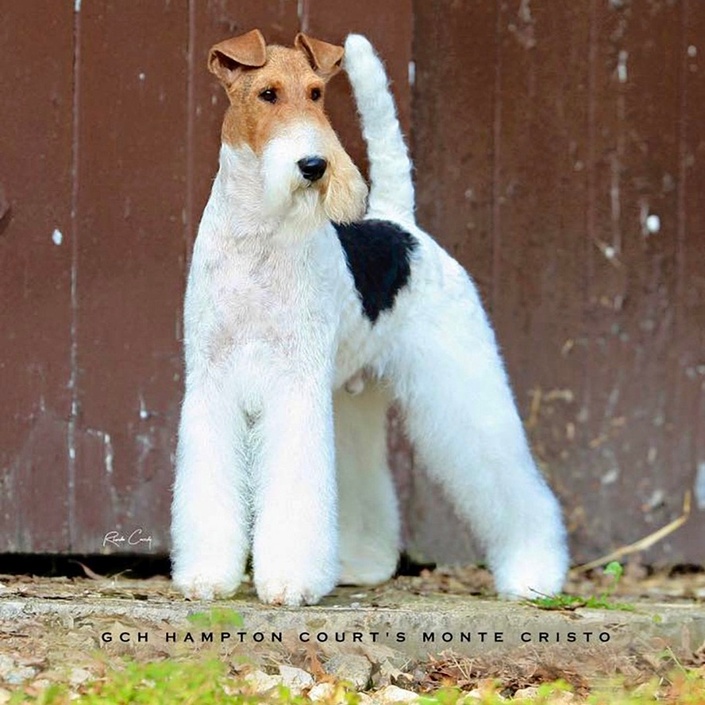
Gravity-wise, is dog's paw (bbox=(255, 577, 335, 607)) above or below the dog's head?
below

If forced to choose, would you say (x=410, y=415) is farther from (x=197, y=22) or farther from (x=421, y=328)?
(x=197, y=22)

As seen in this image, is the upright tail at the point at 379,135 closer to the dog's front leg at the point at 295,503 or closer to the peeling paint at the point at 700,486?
the dog's front leg at the point at 295,503

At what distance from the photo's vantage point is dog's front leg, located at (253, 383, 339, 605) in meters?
3.83

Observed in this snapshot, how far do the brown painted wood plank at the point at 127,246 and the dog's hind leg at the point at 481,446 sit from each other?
101 centimetres

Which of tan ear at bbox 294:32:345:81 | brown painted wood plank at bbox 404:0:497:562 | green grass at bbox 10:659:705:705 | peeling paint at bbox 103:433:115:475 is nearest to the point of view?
green grass at bbox 10:659:705:705

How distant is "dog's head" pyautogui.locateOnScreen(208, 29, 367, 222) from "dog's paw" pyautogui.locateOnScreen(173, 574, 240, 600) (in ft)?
3.42

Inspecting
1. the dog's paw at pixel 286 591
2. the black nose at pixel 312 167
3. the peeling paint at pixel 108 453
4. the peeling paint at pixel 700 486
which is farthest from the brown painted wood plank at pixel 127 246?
the peeling paint at pixel 700 486

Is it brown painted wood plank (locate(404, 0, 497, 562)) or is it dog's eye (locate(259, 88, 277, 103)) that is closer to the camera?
dog's eye (locate(259, 88, 277, 103))

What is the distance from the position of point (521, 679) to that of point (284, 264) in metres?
1.32

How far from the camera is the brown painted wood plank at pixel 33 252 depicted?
4.99 meters

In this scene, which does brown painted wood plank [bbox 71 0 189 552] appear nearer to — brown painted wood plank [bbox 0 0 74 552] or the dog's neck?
brown painted wood plank [bbox 0 0 74 552]

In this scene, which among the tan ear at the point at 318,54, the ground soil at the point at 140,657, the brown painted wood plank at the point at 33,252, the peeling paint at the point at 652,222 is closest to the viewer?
the ground soil at the point at 140,657

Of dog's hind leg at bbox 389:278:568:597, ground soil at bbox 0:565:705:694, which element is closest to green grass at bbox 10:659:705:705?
ground soil at bbox 0:565:705:694

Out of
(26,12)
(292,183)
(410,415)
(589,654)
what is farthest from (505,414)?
(26,12)
